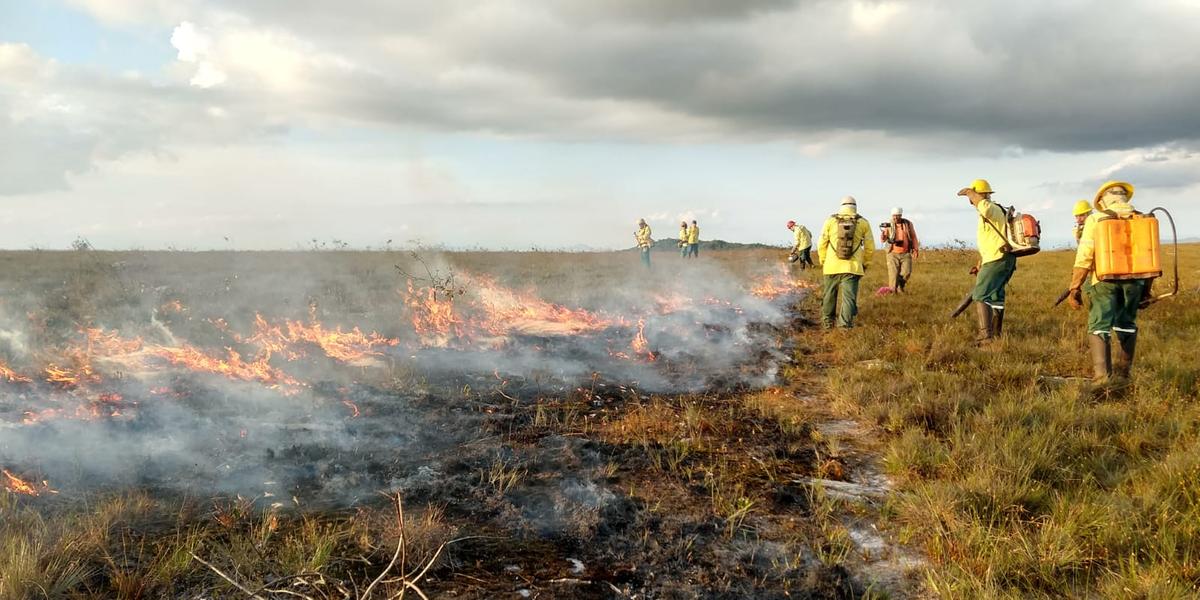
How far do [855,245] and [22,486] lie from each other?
1070cm

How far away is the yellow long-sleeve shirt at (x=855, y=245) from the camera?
34.8 feet

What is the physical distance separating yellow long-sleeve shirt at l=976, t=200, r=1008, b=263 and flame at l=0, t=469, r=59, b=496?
1110 cm

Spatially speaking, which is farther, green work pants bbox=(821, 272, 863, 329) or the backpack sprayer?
green work pants bbox=(821, 272, 863, 329)

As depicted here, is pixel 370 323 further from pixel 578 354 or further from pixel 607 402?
pixel 607 402

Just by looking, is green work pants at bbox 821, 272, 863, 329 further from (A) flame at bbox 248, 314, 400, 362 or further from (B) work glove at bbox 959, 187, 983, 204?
(A) flame at bbox 248, 314, 400, 362

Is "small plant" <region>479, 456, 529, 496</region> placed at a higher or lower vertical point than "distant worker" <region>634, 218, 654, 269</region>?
lower

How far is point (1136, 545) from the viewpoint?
12.5ft

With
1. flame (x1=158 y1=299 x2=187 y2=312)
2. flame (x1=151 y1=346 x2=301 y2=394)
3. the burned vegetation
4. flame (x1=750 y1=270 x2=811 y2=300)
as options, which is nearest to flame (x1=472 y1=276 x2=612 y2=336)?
the burned vegetation

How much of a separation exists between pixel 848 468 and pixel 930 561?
161cm

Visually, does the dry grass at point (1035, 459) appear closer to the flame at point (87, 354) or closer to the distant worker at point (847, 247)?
the distant worker at point (847, 247)

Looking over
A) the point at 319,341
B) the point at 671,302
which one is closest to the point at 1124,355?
the point at 671,302

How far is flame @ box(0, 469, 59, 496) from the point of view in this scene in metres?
4.60

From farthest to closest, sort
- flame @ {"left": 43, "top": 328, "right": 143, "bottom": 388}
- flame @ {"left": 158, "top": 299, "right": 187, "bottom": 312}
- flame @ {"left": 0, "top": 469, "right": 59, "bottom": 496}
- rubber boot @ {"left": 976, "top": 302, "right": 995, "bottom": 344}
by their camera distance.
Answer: flame @ {"left": 158, "top": 299, "right": 187, "bottom": 312}
rubber boot @ {"left": 976, "top": 302, "right": 995, "bottom": 344}
flame @ {"left": 43, "top": 328, "right": 143, "bottom": 388}
flame @ {"left": 0, "top": 469, "right": 59, "bottom": 496}

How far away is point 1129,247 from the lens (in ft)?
22.2
